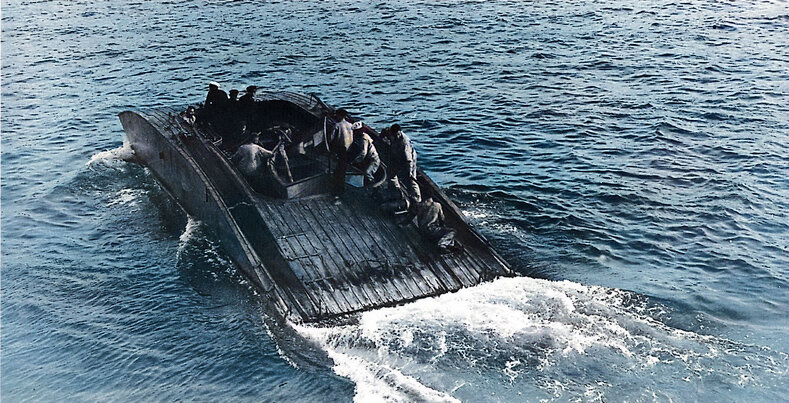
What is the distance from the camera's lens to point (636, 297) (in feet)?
40.3

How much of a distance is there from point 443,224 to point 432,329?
9.39ft

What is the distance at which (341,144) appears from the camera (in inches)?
551

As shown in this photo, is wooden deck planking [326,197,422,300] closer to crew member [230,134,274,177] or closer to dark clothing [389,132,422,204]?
dark clothing [389,132,422,204]

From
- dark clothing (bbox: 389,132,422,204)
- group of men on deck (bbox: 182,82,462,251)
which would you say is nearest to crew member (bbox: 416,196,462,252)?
group of men on deck (bbox: 182,82,462,251)

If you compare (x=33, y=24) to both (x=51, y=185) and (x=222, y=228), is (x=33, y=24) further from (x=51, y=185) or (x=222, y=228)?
(x=222, y=228)

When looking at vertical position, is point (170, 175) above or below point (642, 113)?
above

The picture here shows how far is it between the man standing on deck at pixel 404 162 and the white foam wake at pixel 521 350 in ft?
8.34

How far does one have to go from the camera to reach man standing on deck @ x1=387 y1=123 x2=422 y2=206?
1397 centimetres

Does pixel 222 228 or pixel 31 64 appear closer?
pixel 222 228

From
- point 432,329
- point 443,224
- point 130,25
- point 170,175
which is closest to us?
point 432,329

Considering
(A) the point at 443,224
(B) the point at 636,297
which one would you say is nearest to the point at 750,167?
(B) the point at 636,297

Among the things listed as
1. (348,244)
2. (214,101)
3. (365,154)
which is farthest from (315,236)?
(214,101)

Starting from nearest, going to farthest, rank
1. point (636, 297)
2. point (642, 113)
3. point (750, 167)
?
point (636, 297), point (750, 167), point (642, 113)

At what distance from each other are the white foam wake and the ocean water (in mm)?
37
